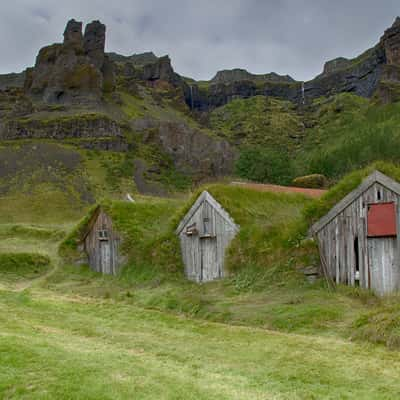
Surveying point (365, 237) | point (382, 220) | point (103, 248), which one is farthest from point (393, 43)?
point (365, 237)

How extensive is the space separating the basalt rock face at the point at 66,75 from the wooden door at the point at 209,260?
97.6m

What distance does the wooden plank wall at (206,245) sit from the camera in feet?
59.2

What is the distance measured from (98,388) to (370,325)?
19.3 feet

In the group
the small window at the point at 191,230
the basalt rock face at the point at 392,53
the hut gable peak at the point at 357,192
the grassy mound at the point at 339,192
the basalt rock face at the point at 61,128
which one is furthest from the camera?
the basalt rock face at the point at 392,53

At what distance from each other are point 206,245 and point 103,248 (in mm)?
6838

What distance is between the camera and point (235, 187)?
20328 mm

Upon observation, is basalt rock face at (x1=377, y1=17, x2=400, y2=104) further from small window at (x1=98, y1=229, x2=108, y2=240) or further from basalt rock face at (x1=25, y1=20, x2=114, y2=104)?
small window at (x1=98, y1=229, x2=108, y2=240)

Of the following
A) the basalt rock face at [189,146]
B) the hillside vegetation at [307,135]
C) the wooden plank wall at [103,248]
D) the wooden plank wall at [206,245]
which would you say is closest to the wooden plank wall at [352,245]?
the wooden plank wall at [206,245]

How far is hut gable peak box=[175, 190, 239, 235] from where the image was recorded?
18.0 metres

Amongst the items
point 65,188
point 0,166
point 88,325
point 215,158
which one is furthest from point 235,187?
point 215,158

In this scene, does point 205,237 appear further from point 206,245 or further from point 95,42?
point 95,42

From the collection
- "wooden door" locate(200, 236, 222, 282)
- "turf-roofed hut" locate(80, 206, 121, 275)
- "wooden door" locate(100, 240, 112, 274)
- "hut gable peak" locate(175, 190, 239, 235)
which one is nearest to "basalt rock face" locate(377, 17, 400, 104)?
"turf-roofed hut" locate(80, 206, 121, 275)

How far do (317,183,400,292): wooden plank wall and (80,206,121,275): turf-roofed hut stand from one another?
11.1 m

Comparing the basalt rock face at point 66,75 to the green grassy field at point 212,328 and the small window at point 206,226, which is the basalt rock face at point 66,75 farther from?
the small window at point 206,226
